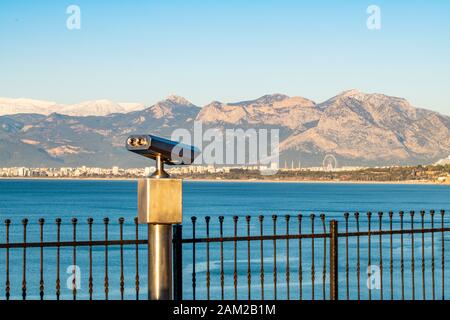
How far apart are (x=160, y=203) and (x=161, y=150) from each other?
0.46m

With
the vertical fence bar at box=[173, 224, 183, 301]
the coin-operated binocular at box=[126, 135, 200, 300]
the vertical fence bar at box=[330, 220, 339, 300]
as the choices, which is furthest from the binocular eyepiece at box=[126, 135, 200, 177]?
the vertical fence bar at box=[330, 220, 339, 300]

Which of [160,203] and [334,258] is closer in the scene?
[160,203]

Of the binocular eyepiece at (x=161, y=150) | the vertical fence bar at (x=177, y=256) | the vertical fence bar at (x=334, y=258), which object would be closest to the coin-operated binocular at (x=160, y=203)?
the binocular eyepiece at (x=161, y=150)

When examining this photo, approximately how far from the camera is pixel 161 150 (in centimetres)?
761

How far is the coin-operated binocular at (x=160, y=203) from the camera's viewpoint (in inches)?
293

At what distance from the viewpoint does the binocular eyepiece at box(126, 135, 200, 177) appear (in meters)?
7.45

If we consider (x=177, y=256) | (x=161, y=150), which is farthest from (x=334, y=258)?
(x=161, y=150)

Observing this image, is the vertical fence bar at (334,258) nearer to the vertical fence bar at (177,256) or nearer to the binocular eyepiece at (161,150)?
the vertical fence bar at (177,256)

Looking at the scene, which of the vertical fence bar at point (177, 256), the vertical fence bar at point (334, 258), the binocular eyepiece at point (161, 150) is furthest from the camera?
the vertical fence bar at point (334, 258)

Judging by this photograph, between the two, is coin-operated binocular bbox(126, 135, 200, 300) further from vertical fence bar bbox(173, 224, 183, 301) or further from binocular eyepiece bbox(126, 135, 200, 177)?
vertical fence bar bbox(173, 224, 183, 301)

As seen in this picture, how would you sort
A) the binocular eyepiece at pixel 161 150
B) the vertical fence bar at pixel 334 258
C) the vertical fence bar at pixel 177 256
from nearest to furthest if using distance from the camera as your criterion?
the binocular eyepiece at pixel 161 150
the vertical fence bar at pixel 177 256
the vertical fence bar at pixel 334 258

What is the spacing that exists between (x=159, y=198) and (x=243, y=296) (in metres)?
23.7

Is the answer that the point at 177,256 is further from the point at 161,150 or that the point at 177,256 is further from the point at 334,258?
the point at 334,258
